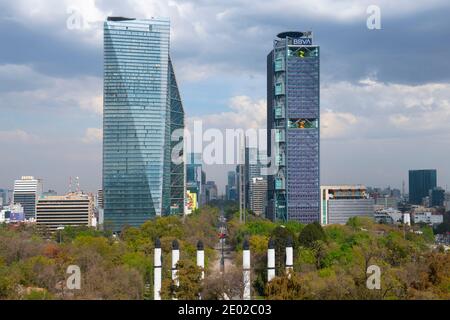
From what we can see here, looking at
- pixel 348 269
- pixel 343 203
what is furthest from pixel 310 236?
pixel 343 203

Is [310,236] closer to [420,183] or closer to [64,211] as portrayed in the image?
[64,211]

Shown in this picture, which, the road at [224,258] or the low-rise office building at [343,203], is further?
the low-rise office building at [343,203]

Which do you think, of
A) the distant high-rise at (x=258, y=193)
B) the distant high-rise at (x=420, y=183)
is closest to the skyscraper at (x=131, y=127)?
the distant high-rise at (x=258, y=193)

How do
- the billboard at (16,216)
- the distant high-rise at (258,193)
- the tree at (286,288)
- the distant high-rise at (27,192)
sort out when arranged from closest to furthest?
the tree at (286,288), the billboard at (16,216), the distant high-rise at (27,192), the distant high-rise at (258,193)

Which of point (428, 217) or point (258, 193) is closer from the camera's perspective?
point (428, 217)

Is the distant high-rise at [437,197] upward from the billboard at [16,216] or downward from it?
upward

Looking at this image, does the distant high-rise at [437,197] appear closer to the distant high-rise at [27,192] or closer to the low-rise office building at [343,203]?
the low-rise office building at [343,203]
